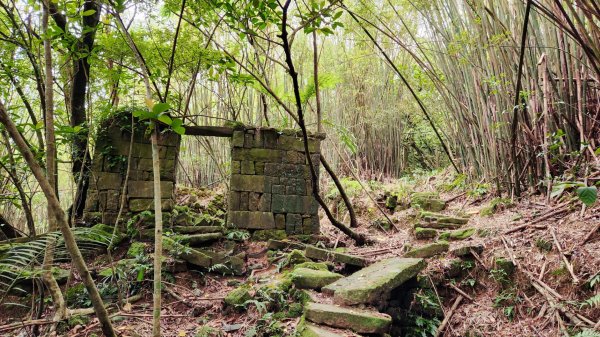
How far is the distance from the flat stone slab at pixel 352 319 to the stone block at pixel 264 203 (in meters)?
2.22

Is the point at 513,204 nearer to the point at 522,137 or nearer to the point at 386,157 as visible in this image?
the point at 522,137

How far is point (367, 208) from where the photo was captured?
18.1 ft

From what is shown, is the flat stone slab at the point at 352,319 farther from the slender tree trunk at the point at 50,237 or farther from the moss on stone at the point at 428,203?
the moss on stone at the point at 428,203

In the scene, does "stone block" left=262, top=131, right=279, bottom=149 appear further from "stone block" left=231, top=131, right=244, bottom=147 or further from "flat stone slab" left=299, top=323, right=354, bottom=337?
"flat stone slab" left=299, top=323, right=354, bottom=337

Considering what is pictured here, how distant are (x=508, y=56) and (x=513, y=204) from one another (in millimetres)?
1393

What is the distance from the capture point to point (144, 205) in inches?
154

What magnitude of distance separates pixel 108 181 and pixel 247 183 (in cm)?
147

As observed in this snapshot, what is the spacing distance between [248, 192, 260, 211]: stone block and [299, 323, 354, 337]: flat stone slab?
227 cm

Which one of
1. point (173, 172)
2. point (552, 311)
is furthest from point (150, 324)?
point (552, 311)

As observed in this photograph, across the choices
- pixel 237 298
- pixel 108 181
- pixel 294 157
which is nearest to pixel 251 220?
pixel 294 157

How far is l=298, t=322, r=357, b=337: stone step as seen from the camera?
6.03 feet

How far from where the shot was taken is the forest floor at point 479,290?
2.15m

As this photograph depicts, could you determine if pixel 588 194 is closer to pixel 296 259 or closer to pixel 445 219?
pixel 296 259

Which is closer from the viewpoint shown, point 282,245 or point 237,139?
point 282,245
